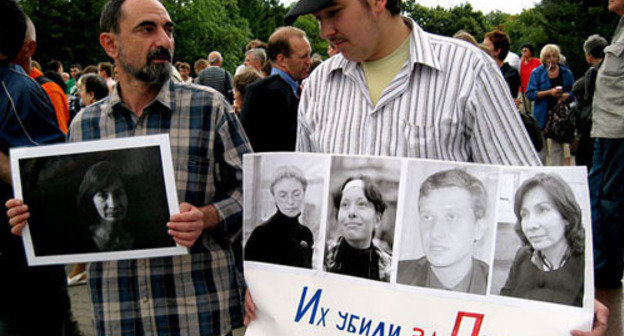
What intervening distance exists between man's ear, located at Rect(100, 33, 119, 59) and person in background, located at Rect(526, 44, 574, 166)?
8.47 m

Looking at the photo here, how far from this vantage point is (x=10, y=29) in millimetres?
2828

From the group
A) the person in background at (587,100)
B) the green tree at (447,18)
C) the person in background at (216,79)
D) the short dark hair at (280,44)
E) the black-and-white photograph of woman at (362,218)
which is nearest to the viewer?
the black-and-white photograph of woman at (362,218)

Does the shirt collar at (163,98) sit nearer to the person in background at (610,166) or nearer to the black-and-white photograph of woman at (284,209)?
the black-and-white photograph of woman at (284,209)

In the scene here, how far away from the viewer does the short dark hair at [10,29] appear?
280 centimetres

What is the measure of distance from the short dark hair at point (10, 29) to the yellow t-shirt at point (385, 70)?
1920 millimetres

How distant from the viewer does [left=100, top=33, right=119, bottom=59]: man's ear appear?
7.65 feet

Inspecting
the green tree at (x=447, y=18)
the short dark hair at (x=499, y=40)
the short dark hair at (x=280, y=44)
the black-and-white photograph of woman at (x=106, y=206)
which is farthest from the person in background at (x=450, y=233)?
the green tree at (x=447, y=18)

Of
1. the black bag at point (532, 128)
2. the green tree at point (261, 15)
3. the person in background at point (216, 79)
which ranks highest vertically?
the green tree at point (261, 15)

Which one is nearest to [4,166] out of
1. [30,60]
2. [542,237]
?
[30,60]

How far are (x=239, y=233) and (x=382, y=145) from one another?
0.84 m

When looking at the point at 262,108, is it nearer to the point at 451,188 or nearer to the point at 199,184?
the point at 199,184

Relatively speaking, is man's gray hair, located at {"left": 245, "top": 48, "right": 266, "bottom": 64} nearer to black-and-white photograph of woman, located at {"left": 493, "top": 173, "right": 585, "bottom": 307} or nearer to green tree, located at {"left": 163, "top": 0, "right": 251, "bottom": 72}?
black-and-white photograph of woman, located at {"left": 493, "top": 173, "right": 585, "bottom": 307}

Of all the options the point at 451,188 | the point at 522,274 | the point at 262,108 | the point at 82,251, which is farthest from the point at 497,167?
the point at 262,108

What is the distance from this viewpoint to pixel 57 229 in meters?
2.02
